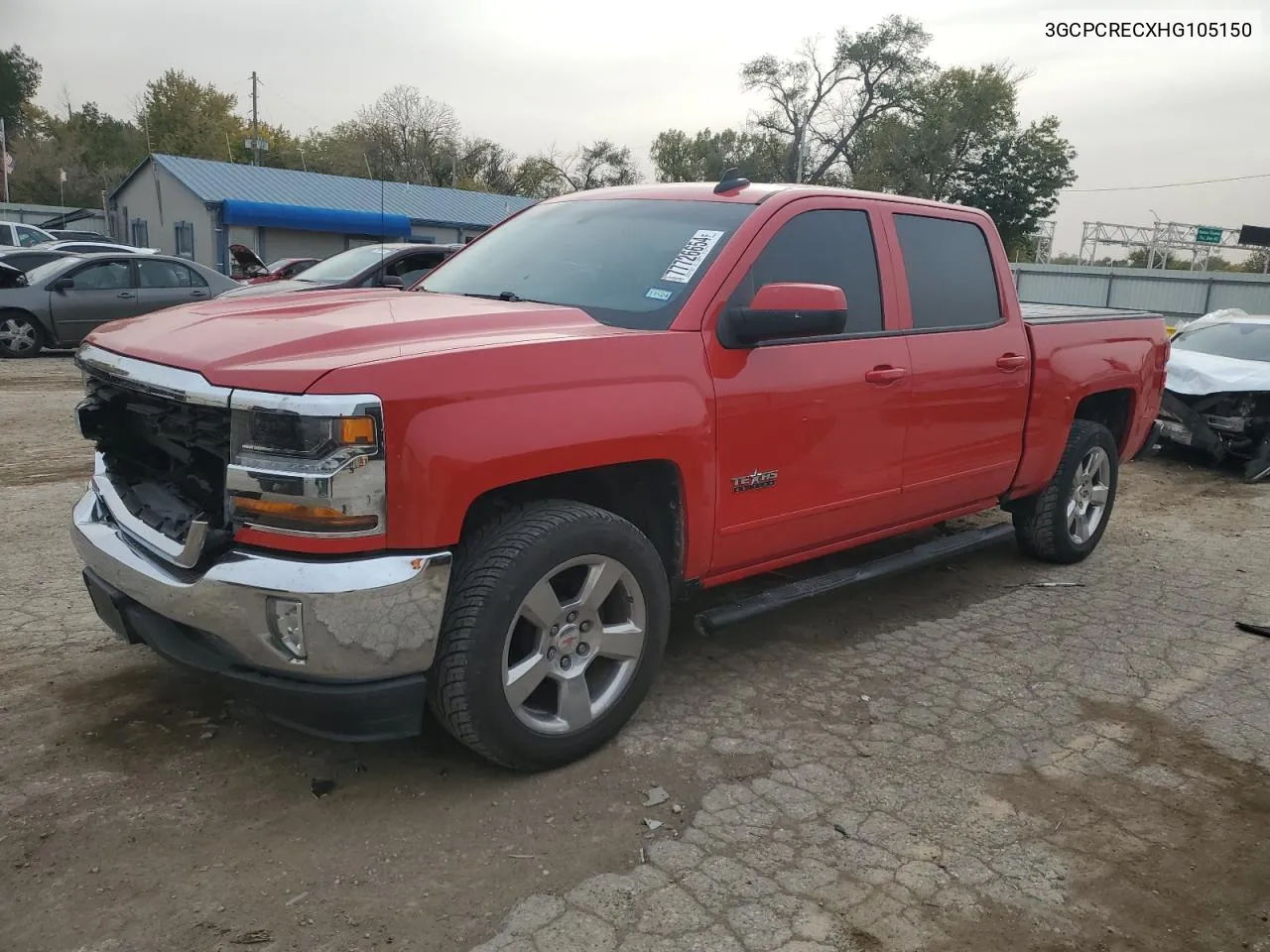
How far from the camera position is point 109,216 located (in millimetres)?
40125

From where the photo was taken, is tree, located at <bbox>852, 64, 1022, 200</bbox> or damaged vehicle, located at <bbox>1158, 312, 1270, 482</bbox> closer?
damaged vehicle, located at <bbox>1158, 312, 1270, 482</bbox>

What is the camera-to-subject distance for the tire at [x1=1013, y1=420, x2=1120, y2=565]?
17.4ft

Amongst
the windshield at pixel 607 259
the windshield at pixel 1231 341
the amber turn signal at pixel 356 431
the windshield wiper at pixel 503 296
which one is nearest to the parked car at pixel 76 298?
the windshield at pixel 607 259

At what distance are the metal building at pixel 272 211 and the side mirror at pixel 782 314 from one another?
27267mm

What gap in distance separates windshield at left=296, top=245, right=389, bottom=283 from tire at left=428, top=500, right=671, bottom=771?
7.79 meters

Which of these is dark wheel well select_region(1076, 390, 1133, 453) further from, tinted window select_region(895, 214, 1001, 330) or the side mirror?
the side mirror

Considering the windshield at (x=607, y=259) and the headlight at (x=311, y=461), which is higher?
the windshield at (x=607, y=259)

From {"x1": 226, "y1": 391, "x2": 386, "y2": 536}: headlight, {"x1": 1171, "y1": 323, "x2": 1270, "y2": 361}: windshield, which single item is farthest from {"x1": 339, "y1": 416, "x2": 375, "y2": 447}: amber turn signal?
{"x1": 1171, "y1": 323, "x2": 1270, "y2": 361}: windshield

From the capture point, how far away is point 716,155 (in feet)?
205

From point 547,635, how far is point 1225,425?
8.24 meters

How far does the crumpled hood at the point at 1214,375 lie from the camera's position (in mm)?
8664

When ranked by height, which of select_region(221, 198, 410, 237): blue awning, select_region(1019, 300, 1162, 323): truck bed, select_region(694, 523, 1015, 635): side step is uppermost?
select_region(221, 198, 410, 237): blue awning

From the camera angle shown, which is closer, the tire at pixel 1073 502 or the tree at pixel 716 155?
the tire at pixel 1073 502

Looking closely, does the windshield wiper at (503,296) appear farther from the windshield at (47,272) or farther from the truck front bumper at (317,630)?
the windshield at (47,272)
